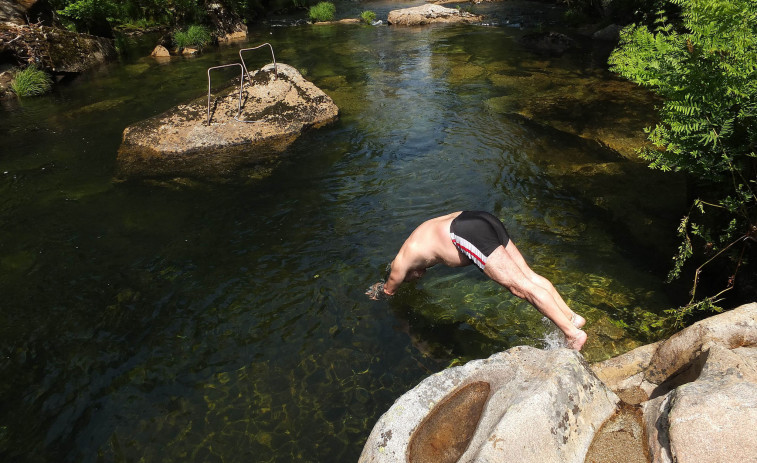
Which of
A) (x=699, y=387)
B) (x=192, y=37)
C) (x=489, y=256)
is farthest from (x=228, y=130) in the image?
(x=192, y=37)

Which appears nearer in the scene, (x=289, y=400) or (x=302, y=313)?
(x=289, y=400)

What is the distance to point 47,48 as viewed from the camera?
1745 centimetres

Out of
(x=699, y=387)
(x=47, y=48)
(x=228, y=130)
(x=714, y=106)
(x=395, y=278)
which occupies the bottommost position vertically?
(x=395, y=278)

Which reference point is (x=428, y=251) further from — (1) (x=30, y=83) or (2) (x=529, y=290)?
(1) (x=30, y=83)

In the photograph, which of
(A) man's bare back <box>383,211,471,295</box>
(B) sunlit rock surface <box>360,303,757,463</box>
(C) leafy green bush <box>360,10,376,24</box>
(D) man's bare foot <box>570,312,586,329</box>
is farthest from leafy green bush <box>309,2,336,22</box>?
(B) sunlit rock surface <box>360,303,757,463</box>

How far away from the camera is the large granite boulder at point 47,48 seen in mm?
16969

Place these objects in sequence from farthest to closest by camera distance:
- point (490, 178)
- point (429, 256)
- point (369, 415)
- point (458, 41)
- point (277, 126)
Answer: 1. point (458, 41)
2. point (277, 126)
3. point (490, 178)
4. point (429, 256)
5. point (369, 415)

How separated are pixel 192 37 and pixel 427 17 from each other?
13.0 meters

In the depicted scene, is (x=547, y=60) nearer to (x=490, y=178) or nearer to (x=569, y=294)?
(x=490, y=178)

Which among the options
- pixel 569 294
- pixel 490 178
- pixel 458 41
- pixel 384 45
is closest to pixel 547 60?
pixel 458 41

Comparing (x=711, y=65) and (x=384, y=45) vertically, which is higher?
(x=711, y=65)

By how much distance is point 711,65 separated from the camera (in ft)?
16.8

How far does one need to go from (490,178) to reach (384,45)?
1477 cm

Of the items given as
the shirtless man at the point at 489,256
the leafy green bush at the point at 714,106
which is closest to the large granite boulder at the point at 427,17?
the leafy green bush at the point at 714,106
